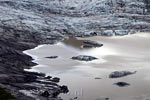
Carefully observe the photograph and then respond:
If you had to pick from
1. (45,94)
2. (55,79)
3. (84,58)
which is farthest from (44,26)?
(45,94)

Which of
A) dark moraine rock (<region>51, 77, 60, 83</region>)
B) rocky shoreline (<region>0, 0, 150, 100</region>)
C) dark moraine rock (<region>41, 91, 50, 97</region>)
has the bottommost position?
dark moraine rock (<region>41, 91, 50, 97</region>)

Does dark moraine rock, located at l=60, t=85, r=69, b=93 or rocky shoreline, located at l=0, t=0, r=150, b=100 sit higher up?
rocky shoreline, located at l=0, t=0, r=150, b=100

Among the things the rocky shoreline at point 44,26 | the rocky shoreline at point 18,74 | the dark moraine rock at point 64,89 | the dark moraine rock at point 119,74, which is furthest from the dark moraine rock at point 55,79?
the dark moraine rock at point 119,74

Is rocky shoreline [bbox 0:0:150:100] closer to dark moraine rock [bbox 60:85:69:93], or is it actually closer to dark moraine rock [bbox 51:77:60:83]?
dark moraine rock [bbox 60:85:69:93]

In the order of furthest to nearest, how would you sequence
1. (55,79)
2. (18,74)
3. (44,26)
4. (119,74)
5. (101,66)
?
(44,26) → (101,66) → (18,74) → (119,74) → (55,79)

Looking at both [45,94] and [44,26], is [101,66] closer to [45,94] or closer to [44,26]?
[45,94]

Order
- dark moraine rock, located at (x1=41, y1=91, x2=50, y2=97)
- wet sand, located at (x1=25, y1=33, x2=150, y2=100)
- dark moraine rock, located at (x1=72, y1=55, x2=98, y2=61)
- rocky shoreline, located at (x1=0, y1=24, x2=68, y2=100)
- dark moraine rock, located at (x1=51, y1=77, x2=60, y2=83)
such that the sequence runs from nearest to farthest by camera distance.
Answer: dark moraine rock, located at (x1=41, y1=91, x2=50, y2=97) → wet sand, located at (x1=25, y1=33, x2=150, y2=100) → rocky shoreline, located at (x1=0, y1=24, x2=68, y2=100) → dark moraine rock, located at (x1=51, y1=77, x2=60, y2=83) → dark moraine rock, located at (x1=72, y1=55, x2=98, y2=61)

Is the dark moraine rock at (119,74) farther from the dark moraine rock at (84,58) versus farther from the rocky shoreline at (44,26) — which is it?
the dark moraine rock at (84,58)

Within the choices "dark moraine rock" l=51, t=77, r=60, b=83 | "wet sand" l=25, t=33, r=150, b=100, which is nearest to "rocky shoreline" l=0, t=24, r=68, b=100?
"dark moraine rock" l=51, t=77, r=60, b=83

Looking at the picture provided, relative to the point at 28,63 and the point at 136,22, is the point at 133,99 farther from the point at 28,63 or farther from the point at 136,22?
the point at 136,22

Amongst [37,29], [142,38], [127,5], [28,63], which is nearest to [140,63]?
[28,63]
